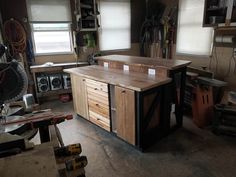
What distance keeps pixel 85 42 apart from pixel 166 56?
6.93ft

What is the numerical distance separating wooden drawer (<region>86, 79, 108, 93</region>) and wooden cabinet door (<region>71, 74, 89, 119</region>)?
0.49 ft

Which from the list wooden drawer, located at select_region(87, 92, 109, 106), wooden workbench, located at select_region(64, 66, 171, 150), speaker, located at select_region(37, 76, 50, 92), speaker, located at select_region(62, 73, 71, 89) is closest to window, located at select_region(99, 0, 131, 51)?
speaker, located at select_region(62, 73, 71, 89)

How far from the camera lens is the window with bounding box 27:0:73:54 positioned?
399 centimetres

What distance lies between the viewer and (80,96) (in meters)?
3.09

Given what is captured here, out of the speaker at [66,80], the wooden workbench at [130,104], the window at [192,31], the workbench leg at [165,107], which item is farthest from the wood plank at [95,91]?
the window at [192,31]

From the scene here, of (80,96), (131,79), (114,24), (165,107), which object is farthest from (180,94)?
(114,24)

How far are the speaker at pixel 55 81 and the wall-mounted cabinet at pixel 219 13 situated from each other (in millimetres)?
3140

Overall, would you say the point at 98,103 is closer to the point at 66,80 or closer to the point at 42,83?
the point at 66,80

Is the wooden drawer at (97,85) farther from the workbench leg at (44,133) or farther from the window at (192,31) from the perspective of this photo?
the window at (192,31)

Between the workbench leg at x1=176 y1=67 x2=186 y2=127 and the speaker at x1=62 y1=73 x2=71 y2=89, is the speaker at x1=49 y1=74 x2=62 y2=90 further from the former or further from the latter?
the workbench leg at x1=176 y1=67 x2=186 y2=127

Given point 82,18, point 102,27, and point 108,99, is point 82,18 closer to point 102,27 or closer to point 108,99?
point 102,27

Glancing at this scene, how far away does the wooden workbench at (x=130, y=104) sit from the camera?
2184mm

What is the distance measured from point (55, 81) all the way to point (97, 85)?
1848mm

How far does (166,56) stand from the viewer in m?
4.84
